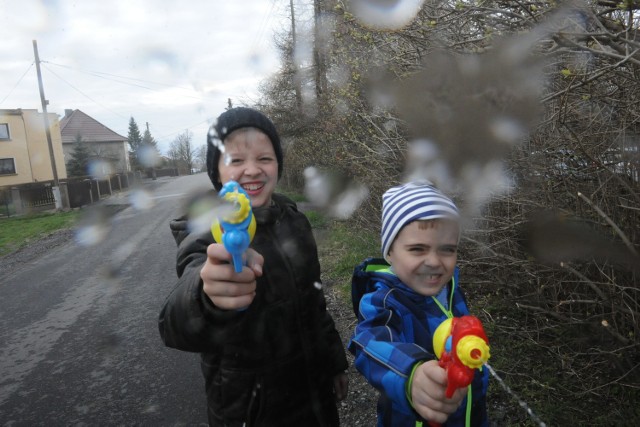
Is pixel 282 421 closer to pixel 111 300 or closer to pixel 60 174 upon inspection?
pixel 111 300

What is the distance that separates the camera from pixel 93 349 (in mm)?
4652

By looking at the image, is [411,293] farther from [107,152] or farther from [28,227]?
[107,152]

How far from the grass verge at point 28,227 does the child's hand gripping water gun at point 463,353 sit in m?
12.0

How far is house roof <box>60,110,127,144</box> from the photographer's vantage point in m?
28.2

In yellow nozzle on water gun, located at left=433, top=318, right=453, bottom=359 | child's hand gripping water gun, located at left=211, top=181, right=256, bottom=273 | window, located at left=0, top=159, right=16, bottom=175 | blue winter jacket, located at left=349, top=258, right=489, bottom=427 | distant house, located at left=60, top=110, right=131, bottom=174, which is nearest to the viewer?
child's hand gripping water gun, located at left=211, top=181, right=256, bottom=273

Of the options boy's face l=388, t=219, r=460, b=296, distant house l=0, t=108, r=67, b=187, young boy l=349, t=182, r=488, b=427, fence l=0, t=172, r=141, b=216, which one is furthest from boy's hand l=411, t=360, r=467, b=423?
distant house l=0, t=108, r=67, b=187

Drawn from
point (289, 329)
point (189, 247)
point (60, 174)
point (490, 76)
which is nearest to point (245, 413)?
point (289, 329)

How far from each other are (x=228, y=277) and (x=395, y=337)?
0.69 meters

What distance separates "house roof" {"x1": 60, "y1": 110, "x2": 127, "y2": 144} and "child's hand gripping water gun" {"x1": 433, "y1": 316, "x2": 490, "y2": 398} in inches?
1235

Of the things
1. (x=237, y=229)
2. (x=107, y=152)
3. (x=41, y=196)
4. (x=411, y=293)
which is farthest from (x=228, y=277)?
(x=107, y=152)

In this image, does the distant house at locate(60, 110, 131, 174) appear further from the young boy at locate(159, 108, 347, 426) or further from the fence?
the young boy at locate(159, 108, 347, 426)

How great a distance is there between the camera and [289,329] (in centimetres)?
164

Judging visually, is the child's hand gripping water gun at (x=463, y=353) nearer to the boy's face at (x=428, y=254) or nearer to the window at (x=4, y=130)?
the boy's face at (x=428, y=254)

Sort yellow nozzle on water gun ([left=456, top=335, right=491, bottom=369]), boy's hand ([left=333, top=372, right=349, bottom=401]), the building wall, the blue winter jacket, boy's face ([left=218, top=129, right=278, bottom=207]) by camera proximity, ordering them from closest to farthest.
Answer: yellow nozzle on water gun ([left=456, top=335, right=491, bottom=369]) → the blue winter jacket → boy's face ([left=218, top=129, right=278, bottom=207]) → boy's hand ([left=333, top=372, right=349, bottom=401]) → the building wall
